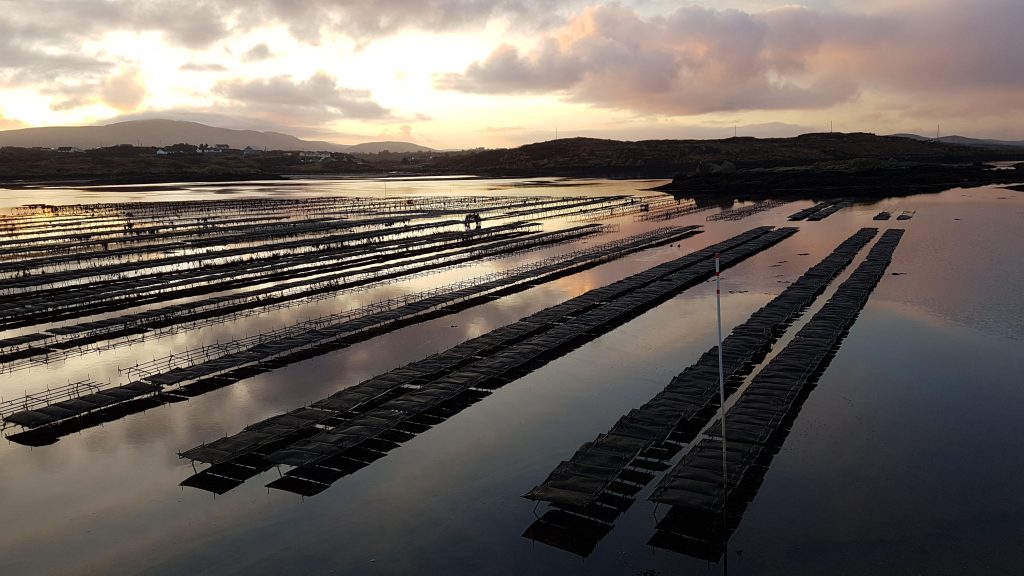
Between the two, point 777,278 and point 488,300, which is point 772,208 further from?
point 488,300

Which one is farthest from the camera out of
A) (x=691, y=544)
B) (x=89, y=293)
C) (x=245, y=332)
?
(x=89, y=293)

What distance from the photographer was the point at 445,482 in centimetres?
3117

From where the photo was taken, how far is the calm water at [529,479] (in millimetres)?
25547

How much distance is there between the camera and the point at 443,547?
26.4 m

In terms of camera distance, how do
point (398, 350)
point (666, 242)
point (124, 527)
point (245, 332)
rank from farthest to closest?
point (666, 242)
point (245, 332)
point (398, 350)
point (124, 527)

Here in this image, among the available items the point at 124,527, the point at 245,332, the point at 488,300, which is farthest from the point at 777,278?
the point at 124,527

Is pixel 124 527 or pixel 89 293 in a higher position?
pixel 89 293

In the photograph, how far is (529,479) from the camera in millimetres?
31141

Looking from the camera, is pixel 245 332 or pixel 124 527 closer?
pixel 124 527

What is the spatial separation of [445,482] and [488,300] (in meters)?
36.2

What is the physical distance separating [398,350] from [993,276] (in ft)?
198

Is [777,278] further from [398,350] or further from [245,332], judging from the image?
[245,332]

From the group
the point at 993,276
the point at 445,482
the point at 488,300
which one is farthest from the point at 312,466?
the point at 993,276

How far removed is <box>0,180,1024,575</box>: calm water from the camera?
83.8 feet
